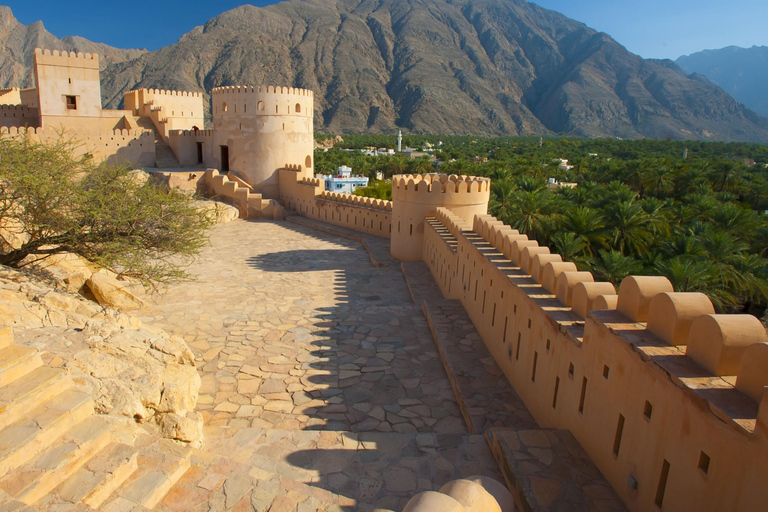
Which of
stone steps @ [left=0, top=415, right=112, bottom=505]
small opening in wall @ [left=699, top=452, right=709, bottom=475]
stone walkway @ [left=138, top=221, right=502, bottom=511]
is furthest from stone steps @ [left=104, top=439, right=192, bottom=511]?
small opening in wall @ [left=699, top=452, right=709, bottom=475]

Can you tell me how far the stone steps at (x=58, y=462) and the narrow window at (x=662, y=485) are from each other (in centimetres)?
401

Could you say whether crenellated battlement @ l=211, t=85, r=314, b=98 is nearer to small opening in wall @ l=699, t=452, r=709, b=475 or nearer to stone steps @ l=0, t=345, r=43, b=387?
stone steps @ l=0, t=345, r=43, b=387

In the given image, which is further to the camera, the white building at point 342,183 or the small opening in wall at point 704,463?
the white building at point 342,183

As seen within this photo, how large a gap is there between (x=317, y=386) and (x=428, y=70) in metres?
123

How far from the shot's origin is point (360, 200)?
18.3 metres

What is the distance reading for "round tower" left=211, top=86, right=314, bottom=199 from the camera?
21891 mm

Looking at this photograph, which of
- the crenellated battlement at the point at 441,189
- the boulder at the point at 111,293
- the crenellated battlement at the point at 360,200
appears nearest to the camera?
the boulder at the point at 111,293

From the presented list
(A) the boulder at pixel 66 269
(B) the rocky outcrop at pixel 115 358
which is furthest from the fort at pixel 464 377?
(A) the boulder at pixel 66 269

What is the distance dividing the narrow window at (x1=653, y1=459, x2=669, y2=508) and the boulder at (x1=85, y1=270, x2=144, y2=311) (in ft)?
29.8

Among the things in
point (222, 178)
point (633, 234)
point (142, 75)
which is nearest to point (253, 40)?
point (142, 75)

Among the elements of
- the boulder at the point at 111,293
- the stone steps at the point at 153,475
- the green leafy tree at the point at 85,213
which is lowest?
the boulder at the point at 111,293

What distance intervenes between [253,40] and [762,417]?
391 ft

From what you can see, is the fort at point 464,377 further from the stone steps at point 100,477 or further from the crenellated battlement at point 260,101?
the crenellated battlement at point 260,101

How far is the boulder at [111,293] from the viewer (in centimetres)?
966
